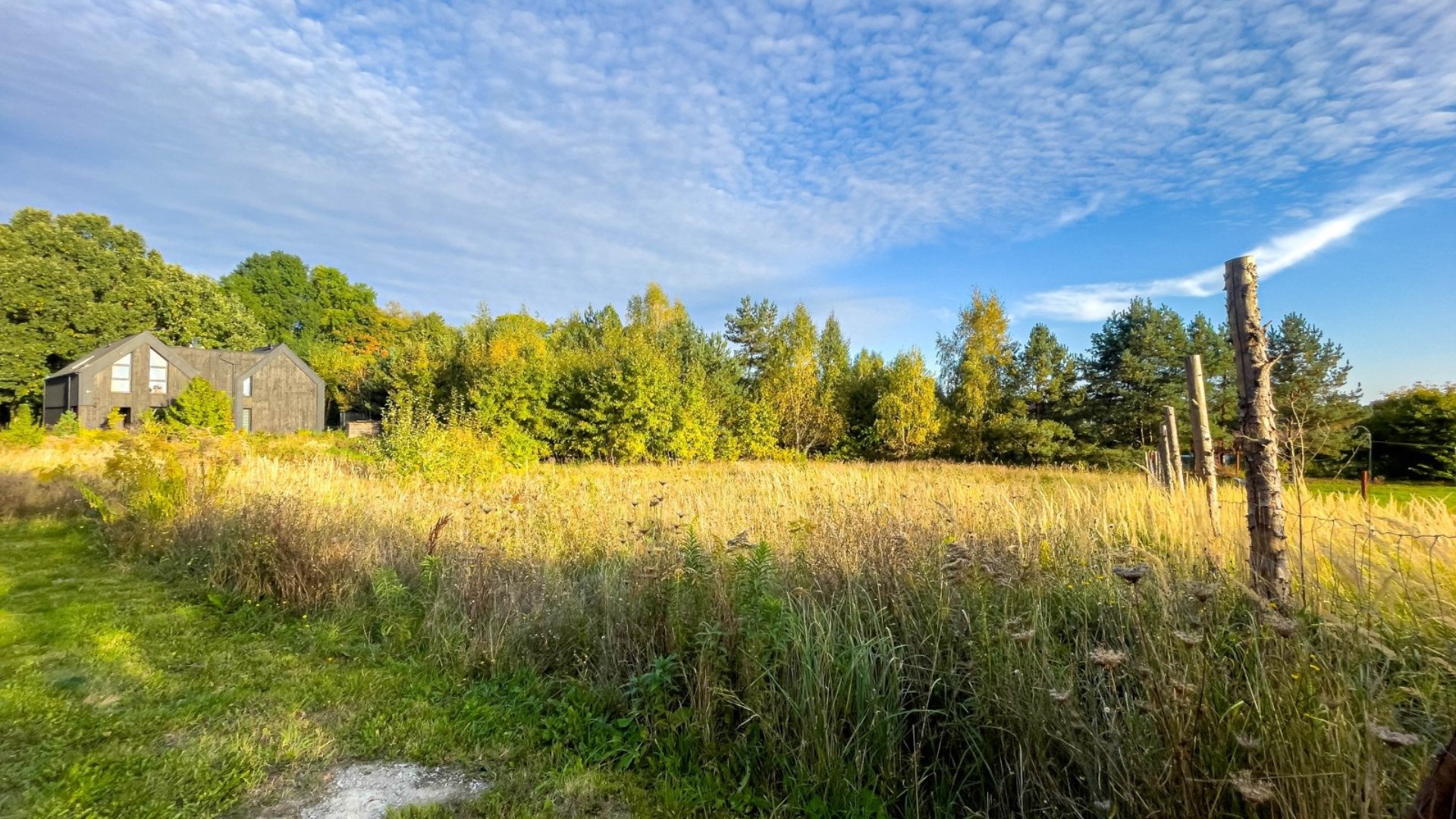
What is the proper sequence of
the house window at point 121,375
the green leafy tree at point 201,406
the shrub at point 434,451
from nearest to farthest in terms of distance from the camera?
1. the shrub at point 434,451
2. the green leafy tree at point 201,406
3. the house window at point 121,375

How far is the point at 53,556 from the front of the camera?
6.23m

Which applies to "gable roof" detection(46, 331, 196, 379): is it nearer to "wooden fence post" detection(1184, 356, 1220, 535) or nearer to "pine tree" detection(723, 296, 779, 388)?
"pine tree" detection(723, 296, 779, 388)

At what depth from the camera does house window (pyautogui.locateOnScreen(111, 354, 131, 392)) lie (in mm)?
29328

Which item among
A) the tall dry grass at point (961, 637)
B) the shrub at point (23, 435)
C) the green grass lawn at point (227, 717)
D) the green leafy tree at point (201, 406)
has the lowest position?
the green grass lawn at point (227, 717)

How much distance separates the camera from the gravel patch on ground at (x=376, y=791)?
2402mm

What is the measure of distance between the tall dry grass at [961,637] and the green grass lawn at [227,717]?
34 centimetres

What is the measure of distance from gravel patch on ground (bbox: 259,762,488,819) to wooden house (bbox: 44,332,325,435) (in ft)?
118

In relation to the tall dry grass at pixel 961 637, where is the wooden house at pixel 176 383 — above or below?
above

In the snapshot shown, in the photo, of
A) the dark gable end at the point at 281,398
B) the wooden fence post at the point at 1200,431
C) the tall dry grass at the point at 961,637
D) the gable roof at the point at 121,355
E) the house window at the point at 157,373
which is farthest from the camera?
the dark gable end at the point at 281,398

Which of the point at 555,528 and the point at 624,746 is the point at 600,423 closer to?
the point at 555,528

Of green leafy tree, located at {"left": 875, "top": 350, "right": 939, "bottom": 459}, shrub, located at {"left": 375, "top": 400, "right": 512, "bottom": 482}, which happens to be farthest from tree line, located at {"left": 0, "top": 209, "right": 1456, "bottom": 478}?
shrub, located at {"left": 375, "top": 400, "right": 512, "bottom": 482}

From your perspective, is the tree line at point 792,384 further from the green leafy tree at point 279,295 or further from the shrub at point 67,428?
the green leafy tree at point 279,295

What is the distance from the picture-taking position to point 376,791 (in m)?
2.55

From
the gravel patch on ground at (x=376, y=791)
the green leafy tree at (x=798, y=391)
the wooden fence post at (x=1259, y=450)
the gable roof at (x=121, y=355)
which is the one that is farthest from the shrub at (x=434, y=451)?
the gable roof at (x=121, y=355)
